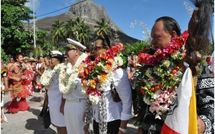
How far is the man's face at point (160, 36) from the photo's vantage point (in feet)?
9.44

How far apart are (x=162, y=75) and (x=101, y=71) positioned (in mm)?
1203

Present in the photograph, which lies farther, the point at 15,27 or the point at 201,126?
the point at 15,27

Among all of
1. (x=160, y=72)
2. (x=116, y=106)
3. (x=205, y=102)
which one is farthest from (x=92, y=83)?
(x=205, y=102)

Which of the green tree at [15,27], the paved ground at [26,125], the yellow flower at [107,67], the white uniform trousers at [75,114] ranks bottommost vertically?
the paved ground at [26,125]

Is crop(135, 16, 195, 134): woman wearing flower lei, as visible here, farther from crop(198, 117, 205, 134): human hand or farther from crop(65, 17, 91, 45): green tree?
crop(65, 17, 91, 45): green tree

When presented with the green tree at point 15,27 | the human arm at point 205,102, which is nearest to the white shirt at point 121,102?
the human arm at point 205,102

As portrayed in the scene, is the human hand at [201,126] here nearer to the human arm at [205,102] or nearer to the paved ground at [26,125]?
the human arm at [205,102]

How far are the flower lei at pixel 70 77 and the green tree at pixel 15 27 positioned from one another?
23472mm

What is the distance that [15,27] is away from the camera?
94.3 feet

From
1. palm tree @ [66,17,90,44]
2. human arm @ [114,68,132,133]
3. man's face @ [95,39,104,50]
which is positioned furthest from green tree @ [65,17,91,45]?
human arm @ [114,68,132,133]

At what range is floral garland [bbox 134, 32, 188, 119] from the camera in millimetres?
2727

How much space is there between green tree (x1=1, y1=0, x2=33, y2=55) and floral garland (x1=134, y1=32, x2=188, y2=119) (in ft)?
84.5

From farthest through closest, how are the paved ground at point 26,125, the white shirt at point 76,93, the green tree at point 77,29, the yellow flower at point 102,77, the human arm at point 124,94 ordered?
the green tree at point 77,29
the paved ground at point 26,125
the white shirt at point 76,93
the yellow flower at point 102,77
the human arm at point 124,94

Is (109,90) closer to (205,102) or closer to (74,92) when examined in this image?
(74,92)
